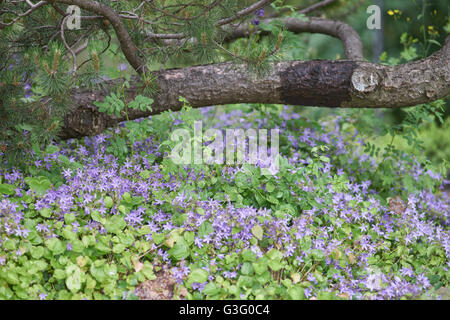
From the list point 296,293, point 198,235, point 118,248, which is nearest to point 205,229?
point 198,235

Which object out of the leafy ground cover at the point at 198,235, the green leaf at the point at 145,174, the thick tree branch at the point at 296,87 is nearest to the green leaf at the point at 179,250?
the leafy ground cover at the point at 198,235

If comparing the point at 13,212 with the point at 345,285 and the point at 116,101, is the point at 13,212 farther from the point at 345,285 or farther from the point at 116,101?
the point at 345,285

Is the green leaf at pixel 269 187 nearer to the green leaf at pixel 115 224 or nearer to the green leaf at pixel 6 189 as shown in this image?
the green leaf at pixel 115 224

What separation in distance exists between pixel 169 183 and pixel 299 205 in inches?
29.9

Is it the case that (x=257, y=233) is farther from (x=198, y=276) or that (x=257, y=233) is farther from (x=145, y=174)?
(x=145, y=174)

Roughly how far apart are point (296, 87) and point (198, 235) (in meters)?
1.31

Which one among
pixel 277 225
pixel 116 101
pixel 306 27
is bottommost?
pixel 277 225

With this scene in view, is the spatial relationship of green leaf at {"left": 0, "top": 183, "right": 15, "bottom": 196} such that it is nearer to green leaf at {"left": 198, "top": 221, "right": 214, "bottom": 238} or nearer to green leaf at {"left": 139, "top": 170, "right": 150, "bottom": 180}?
green leaf at {"left": 139, "top": 170, "right": 150, "bottom": 180}

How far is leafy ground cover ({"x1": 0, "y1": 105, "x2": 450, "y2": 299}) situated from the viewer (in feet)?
6.40

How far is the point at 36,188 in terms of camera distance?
2248mm

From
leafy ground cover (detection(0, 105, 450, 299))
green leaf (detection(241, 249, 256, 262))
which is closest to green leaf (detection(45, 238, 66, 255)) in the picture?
leafy ground cover (detection(0, 105, 450, 299))

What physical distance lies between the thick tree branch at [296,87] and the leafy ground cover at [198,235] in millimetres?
264

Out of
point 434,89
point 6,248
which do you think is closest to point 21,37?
point 6,248

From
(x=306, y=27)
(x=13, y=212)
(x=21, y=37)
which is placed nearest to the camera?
(x=13, y=212)
